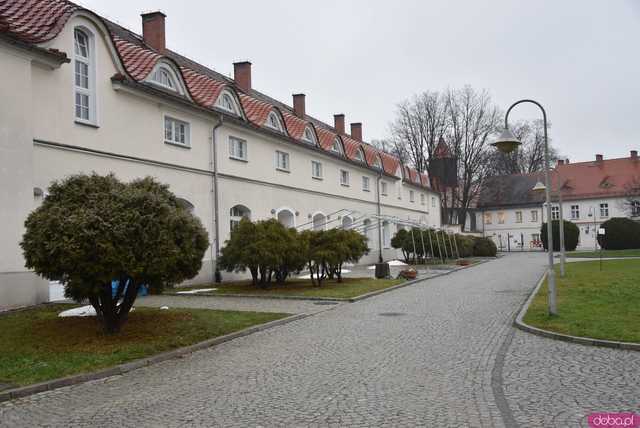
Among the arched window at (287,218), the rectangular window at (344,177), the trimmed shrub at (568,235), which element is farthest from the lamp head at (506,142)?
the trimmed shrub at (568,235)

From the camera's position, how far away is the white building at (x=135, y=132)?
13.6m

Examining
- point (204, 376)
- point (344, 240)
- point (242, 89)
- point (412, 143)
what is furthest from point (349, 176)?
point (204, 376)

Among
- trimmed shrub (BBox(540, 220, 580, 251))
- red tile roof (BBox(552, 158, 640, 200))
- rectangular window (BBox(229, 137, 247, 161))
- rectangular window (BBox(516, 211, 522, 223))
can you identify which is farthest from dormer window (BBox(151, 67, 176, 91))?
rectangular window (BBox(516, 211, 522, 223))

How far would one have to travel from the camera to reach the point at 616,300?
1441cm

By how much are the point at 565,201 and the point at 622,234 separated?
928 inches

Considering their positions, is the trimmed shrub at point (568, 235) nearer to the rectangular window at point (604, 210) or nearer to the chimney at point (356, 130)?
the rectangular window at point (604, 210)

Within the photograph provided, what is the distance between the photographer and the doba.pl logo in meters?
5.25

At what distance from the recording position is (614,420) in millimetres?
5402

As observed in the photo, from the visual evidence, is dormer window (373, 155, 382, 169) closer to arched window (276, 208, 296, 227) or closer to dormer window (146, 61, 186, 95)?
arched window (276, 208, 296, 227)

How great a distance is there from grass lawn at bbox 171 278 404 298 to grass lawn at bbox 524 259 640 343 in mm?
5484

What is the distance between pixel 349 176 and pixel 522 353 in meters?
28.4

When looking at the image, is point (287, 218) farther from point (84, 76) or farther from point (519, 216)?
point (519, 216)

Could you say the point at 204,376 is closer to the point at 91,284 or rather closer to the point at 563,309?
the point at 91,284

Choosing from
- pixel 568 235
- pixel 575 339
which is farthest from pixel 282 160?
pixel 568 235
